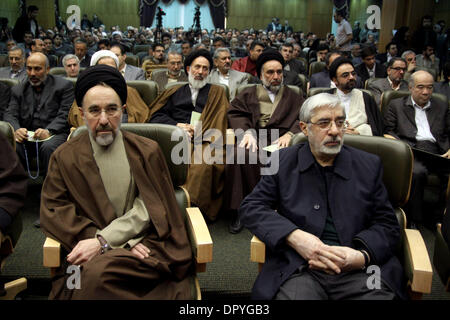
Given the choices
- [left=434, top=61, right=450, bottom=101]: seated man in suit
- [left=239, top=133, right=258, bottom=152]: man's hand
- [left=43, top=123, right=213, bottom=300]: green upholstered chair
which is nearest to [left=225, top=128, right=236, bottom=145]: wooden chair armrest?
[left=239, top=133, right=258, bottom=152]: man's hand

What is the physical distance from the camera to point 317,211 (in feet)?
5.98

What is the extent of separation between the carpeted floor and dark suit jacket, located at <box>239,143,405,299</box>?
0.76 meters

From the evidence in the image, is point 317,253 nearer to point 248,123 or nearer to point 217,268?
point 217,268

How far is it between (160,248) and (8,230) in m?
0.79

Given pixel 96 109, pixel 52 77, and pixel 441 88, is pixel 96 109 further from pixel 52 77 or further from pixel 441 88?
pixel 441 88

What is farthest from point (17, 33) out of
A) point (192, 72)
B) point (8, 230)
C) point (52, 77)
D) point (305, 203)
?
point (305, 203)

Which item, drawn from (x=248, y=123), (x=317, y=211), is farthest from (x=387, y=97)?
(x=317, y=211)

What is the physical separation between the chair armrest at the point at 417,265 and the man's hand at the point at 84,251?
128 centimetres

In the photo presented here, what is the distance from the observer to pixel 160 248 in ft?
6.01

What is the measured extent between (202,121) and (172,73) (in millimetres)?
1869

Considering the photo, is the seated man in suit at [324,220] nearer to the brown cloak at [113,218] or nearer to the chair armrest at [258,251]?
the chair armrest at [258,251]

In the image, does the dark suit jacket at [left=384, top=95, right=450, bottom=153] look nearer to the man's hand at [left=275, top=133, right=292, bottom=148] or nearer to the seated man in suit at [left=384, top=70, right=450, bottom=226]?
the seated man in suit at [left=384, top=70, right=450, bottom=226]

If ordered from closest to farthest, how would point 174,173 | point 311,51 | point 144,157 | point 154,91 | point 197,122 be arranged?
point 144,157
point 174,173
point 197,122
point 154,91
point 311,51

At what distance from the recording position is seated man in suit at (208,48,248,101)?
5074 mm
